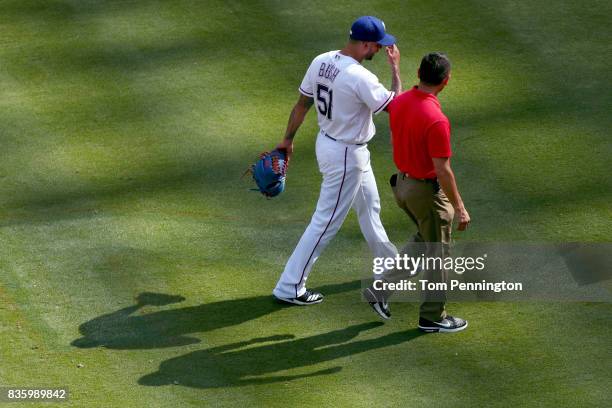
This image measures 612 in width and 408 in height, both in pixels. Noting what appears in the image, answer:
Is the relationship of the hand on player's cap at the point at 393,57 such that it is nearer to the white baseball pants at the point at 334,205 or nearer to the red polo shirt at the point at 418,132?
the red polo shirt at the point at 418,132

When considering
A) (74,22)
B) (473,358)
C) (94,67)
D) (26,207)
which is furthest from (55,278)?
(74,22)

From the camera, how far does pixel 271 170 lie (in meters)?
7.95

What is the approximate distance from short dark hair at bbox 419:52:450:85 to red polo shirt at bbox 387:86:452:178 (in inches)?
4.4

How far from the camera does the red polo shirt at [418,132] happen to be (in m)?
7.04

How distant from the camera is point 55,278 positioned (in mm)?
8188

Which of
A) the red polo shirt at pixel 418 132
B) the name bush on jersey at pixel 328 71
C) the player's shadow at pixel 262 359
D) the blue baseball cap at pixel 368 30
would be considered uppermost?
the blue baseball cap at pixel 368 30

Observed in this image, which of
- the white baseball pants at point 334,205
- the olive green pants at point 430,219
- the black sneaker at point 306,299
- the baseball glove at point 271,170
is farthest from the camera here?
the baseball glove at point 271,170

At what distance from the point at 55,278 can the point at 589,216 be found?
13.0ft

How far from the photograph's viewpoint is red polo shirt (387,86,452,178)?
7035 millimetres

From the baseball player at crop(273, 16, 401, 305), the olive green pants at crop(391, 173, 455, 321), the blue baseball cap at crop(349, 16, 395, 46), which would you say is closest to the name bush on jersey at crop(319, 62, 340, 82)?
the baseball player at crop(273, 16, 401, 305)

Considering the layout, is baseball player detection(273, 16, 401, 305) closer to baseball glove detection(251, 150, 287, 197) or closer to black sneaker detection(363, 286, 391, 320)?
baseball glove detection(251, 150, 287, 197)

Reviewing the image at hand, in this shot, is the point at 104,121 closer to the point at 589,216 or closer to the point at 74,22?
the point at 74,22

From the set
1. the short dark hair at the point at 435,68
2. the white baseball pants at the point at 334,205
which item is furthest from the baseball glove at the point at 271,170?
the short dark hair at the point at 435,68

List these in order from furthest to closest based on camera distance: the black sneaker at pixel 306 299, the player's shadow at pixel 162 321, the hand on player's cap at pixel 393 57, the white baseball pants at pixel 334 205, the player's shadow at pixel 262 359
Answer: the black sneaker at pixel 306 299
the white baseball pants at pixel 334 205
the hand on player's cap at pixel 393 57
the player's shadow at pixel 162 321
the player's shadow at pixel 262 359
